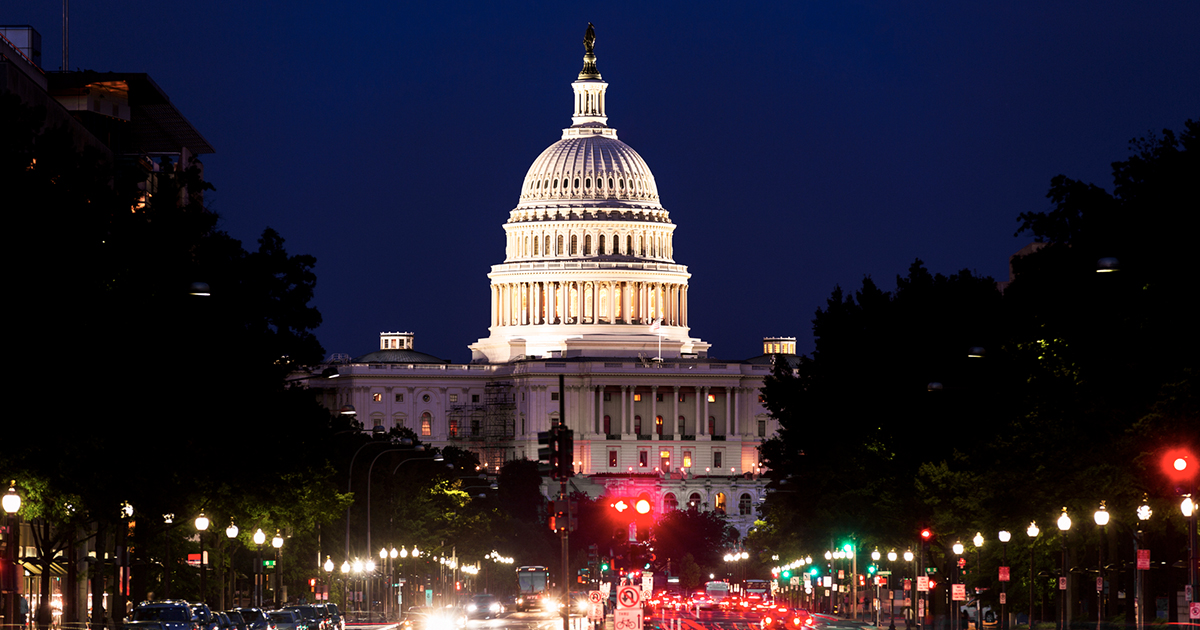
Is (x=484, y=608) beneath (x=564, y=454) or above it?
beneath

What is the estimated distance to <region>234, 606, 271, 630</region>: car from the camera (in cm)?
6538

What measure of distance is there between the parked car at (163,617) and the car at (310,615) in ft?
46.1

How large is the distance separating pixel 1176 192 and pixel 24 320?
28.4 m

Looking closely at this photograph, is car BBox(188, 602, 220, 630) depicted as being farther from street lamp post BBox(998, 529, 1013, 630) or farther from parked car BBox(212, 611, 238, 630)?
street lamp post BBox(998, 529, 1013, 630)

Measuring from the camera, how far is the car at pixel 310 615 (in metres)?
72.1

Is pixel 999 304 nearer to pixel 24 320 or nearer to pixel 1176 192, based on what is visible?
pixel 1176 192

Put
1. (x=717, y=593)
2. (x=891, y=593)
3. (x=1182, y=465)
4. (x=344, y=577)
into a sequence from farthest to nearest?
1. (x=717, y=593)
2. (x=344, y=577)
3. (x=891, y=593)
4. (x=1182, y=465)

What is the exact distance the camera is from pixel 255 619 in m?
66.2

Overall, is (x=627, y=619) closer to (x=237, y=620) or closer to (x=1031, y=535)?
(x=237, y=620)

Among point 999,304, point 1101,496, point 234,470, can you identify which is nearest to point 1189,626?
point 1101,496

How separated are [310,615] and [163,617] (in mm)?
16344

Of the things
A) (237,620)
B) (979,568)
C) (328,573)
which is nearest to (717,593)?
(328,573)

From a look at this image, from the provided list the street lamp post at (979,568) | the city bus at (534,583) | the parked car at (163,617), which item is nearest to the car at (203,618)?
the parked car at (163,617)

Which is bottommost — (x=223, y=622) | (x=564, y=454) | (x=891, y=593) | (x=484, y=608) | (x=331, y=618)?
(x=484, y=608)
